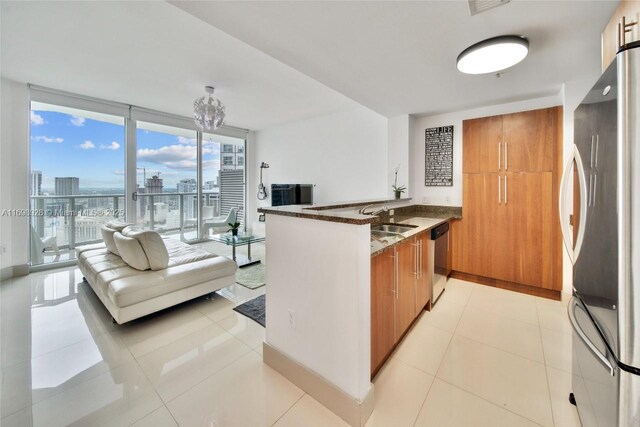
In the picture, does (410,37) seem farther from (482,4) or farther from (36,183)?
(36,183)

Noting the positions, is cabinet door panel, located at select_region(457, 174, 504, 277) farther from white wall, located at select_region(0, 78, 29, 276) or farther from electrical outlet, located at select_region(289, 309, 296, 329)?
white wall, located at select_region(0, 78, 29, 276)

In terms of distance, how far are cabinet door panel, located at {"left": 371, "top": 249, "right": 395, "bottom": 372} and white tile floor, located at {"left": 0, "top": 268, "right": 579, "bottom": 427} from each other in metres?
0.20

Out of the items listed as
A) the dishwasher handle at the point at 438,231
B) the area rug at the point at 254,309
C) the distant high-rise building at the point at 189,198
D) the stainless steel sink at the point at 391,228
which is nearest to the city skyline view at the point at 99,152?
the distant high-rise building at the point at 189,198

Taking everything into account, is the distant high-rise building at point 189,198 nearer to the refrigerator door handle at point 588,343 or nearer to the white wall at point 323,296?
the white wall at point 323,296

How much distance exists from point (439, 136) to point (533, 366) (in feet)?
9.65

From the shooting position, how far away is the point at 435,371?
180cm

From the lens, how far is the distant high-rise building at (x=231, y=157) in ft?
20.0

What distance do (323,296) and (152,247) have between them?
201 centimetres

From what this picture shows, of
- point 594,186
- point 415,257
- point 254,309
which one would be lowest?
point 254,309

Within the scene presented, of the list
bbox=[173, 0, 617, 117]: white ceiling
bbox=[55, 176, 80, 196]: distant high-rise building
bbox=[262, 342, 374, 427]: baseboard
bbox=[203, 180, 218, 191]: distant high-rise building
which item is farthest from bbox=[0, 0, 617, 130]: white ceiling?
bbox=[262, 342, 374, 427]: baseboard

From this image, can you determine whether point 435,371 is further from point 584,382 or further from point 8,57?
point 8,57

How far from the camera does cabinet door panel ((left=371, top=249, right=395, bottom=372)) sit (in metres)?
1.59

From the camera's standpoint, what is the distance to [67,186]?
4.21 m

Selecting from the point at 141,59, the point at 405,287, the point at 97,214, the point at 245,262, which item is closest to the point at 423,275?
the point at 405,287
